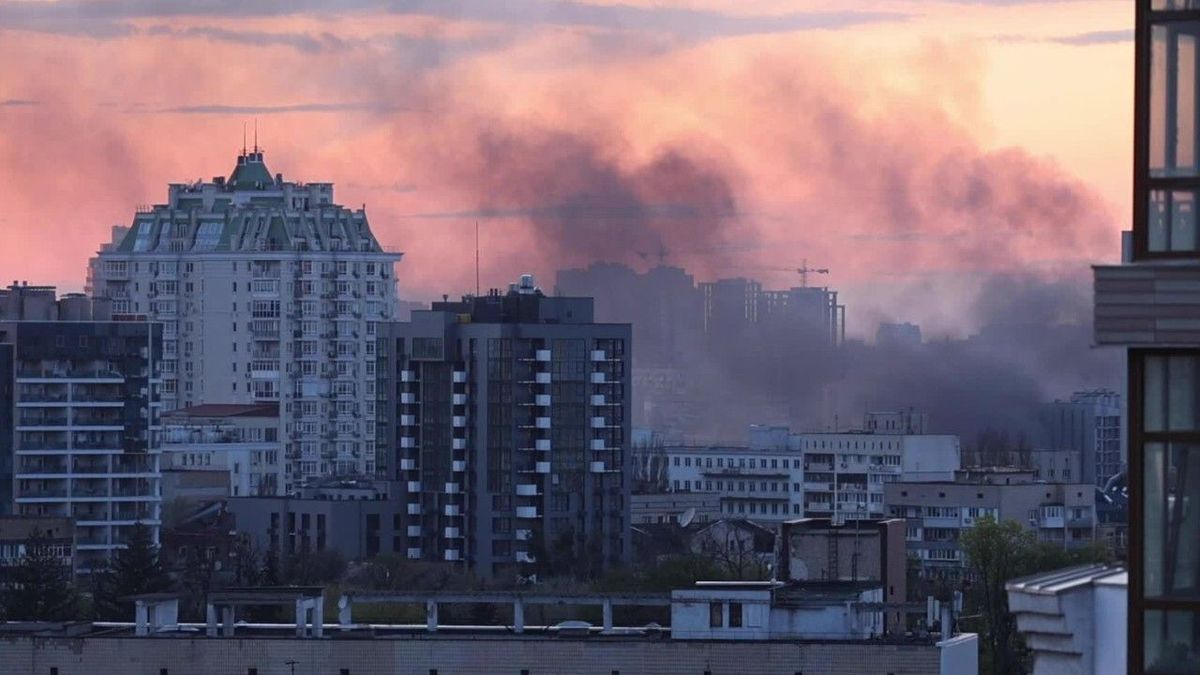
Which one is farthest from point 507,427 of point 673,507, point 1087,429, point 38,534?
point 1087,429

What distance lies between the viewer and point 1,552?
55.4 metres

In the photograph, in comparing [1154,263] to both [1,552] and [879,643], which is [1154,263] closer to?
[879,643]

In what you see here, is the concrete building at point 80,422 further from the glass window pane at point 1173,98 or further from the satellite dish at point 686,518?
the glass window pane at point 1173,98

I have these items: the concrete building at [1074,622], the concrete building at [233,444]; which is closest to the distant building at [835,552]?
the concrete building at [1074,622]

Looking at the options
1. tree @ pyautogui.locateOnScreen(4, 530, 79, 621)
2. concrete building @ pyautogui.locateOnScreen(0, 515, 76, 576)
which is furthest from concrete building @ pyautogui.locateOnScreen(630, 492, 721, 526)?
tree @ pyautogui.locateOnScreen(4, 530, 79, 621)

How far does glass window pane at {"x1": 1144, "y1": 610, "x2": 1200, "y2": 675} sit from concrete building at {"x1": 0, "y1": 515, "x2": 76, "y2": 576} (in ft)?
163

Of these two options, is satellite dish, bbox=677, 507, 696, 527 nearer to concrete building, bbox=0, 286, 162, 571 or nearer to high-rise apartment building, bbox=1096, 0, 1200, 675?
concrete building, bbox=0, 286, 162, 571

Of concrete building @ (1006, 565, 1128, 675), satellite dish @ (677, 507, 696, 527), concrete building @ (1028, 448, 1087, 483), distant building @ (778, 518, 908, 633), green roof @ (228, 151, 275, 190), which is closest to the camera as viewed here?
concrete building @ (1006, 565, 1128, 675)

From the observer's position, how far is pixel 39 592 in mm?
46594

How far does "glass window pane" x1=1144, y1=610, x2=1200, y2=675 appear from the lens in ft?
17.1

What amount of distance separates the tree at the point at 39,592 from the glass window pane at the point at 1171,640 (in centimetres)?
3875

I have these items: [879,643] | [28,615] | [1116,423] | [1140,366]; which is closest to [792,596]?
[879,643]

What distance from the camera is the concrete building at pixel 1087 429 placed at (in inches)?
3647

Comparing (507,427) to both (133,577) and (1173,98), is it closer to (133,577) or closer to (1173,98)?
(133,577)
